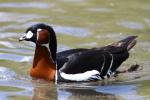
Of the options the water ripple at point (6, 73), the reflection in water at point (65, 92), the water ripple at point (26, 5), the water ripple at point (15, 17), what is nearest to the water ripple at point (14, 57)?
the water ripple at point (6, 73)

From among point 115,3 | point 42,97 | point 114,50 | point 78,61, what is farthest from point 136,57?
point 115,3

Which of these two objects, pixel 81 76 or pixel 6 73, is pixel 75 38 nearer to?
pixel 6 73

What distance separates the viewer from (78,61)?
1196 cm

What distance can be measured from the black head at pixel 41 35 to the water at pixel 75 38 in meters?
0.61

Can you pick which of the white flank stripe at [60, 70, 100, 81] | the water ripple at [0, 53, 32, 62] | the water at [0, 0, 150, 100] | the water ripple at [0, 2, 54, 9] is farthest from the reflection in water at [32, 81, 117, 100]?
the water ripple at [0, 2, 54, 9]

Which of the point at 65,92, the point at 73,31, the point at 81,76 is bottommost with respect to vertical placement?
the point at 65,92

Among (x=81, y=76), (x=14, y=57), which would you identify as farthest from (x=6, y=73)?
(x=81, y=76)

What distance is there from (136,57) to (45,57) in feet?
6.73

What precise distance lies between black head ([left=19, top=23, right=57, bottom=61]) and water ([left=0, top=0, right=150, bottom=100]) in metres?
0.61

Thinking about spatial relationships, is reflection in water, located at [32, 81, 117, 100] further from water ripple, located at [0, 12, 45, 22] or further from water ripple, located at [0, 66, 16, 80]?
water ripple, located at [0, 12, 45, 22]

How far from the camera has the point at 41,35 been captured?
473 inches

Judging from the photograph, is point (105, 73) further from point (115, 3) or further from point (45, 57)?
point (115, 3)

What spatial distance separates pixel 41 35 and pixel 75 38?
2.63 meters

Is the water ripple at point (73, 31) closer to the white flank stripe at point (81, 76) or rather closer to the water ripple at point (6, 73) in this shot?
the water ripple at point (6, 73)
